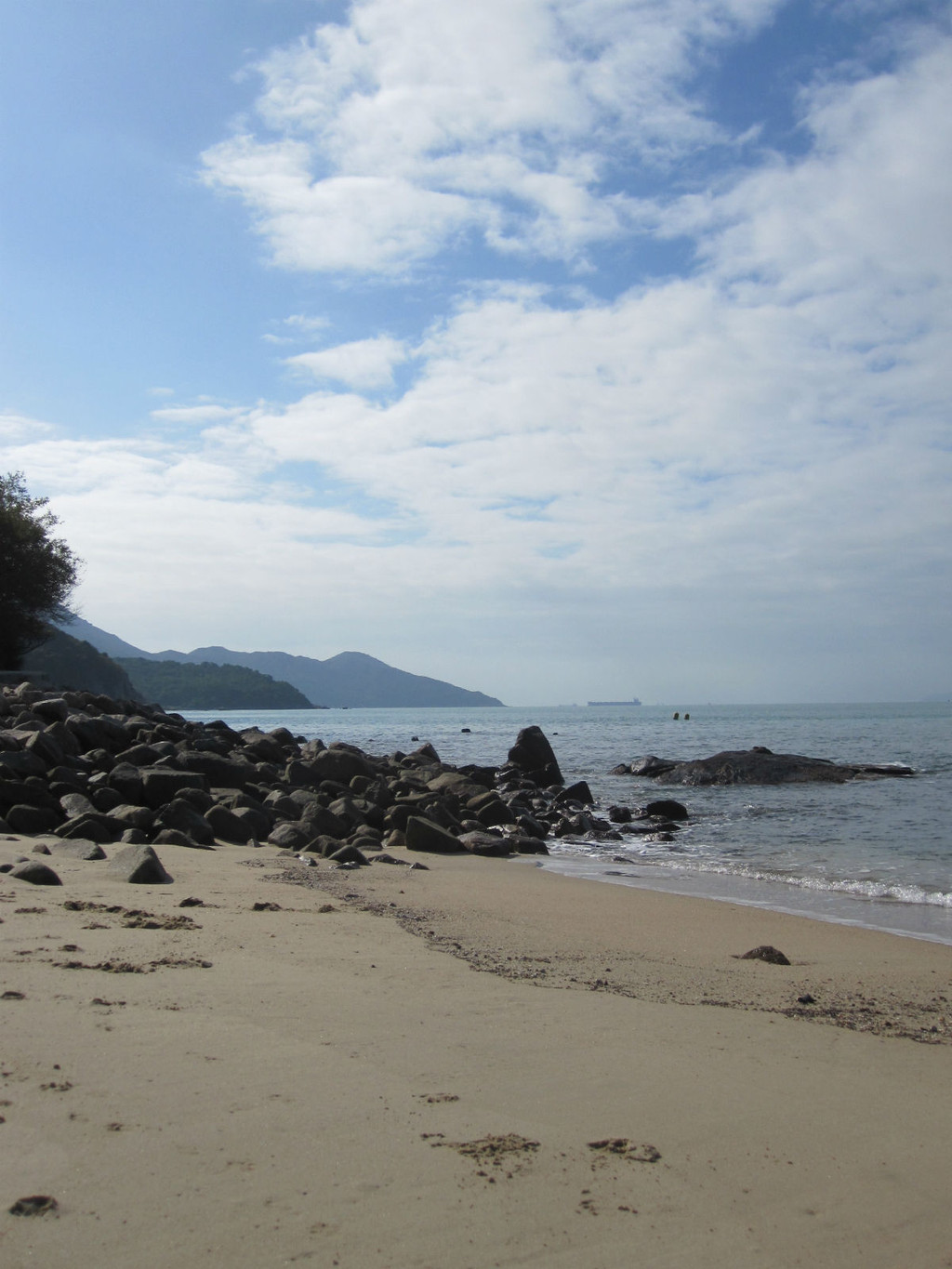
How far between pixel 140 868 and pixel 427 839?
6.20 metres

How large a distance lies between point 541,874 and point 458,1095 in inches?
343

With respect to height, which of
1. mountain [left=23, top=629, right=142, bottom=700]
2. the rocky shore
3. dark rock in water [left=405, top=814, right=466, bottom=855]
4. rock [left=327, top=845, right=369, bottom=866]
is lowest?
dark rock in water [left=405, top=814, right=466, bottom=855]

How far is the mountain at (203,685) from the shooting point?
11856 cm

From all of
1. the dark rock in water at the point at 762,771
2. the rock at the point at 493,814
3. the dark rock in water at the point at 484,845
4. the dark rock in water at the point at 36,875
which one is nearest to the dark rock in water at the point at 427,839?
the dark rock in water at the point at 484,845

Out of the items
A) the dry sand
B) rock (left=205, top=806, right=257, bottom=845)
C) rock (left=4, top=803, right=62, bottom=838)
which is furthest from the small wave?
rock (left=4, top=803, right=62, bottom=838)

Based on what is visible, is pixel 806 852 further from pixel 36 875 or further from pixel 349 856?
pixel 36 875

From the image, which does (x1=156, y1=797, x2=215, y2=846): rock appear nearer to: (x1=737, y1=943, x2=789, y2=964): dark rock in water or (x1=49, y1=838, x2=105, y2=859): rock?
(x1=49, y1=838, x2=105, y2=859): rock

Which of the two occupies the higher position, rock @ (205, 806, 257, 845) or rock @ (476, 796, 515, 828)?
rock @ (205, 806, 257, 845)

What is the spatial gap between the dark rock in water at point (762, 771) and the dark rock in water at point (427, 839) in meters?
16.1

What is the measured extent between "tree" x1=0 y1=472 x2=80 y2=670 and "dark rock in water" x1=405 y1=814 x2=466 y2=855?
90.1 ft

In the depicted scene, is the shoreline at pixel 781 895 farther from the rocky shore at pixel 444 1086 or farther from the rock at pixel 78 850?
the rock at pixel 78 850

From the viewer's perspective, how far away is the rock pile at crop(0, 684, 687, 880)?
1056cm

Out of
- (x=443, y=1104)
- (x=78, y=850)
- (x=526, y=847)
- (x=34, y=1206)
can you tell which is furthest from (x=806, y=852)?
(x=34, y=1206)

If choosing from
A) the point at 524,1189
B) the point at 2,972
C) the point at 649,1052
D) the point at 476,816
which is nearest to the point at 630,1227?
the point at 524,1189
